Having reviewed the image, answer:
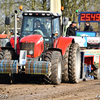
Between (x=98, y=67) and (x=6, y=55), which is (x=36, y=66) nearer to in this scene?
(x=6, y=55)

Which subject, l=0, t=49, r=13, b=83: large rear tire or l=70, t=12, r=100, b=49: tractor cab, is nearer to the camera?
l=0, t=49, r=13, b=83: large rear tire

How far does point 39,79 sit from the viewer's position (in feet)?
30.2

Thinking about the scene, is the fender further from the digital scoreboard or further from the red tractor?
the digital scoreboard

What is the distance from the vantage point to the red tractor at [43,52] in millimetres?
8008

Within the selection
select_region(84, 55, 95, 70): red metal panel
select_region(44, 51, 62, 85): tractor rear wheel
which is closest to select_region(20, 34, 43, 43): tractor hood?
select_region(44, 51, 62, 85): tractor rear wheel

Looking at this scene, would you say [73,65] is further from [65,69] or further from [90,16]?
[90,16]

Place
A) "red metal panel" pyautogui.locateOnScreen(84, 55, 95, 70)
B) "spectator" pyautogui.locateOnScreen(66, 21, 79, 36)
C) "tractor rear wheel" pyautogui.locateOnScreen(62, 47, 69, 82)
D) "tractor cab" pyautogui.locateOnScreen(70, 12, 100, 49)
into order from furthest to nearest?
1. "spectator" pyautogui.locateOnScreen(66, 21, 79, 36)
2. "tractor cab" pyautogui.locateOnScreen(70, 12, 100, 49)
3. "red metal panel" pyautogui.locateOnScreen(84, 55, 95, 70)
4. "tractor rear wheel" pyautogui.locateOnScreen(62, 47, 69, 82)

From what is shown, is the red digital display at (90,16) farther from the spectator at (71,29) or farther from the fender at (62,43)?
the fender at (62,43)

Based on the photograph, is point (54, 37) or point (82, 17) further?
point (82, 17)

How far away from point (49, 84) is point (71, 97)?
7.76 ft

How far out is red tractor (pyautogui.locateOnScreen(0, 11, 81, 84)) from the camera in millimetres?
8008

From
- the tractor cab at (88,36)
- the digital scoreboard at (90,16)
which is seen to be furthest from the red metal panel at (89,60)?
the digital scoreboard at (90,16)

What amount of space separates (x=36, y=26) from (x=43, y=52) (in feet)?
2.85

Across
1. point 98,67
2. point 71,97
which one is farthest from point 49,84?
point 98,67
